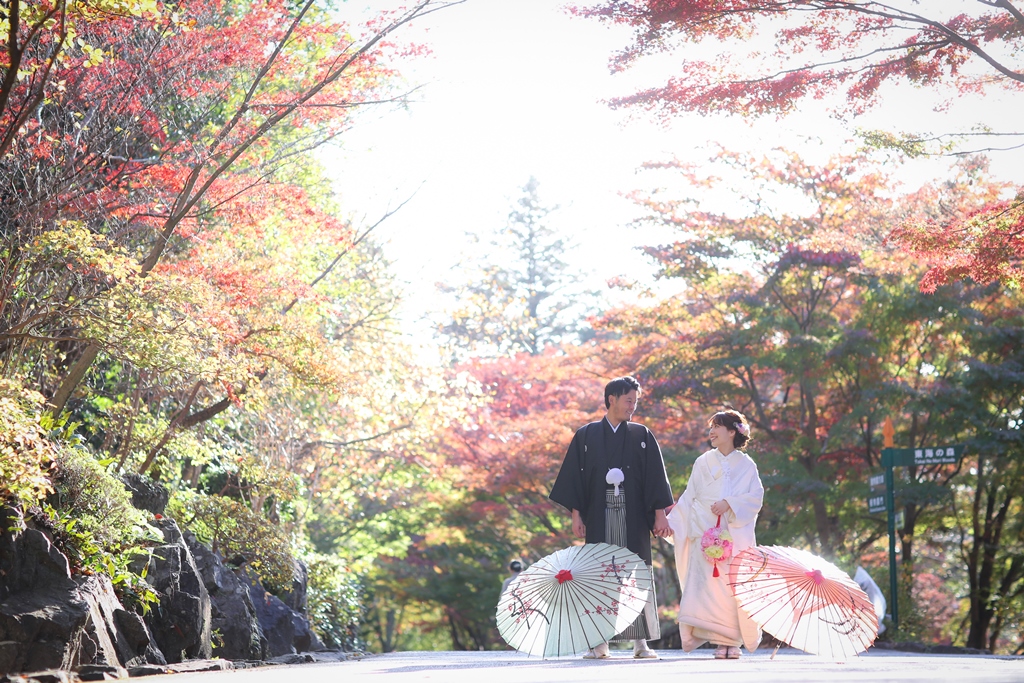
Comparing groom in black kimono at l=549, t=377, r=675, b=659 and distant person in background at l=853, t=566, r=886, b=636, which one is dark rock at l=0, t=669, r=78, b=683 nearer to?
groom in black kimono at l=549, t=377, r=675, b=659

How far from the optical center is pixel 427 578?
2636 cm

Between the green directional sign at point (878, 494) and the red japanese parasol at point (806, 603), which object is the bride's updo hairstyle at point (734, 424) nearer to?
the red japanese parasol at point (806, 603)

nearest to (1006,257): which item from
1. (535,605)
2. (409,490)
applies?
(535,605)

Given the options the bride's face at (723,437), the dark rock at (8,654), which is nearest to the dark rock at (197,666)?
the dark rock at (8,654)

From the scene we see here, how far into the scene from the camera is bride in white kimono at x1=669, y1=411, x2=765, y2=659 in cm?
824

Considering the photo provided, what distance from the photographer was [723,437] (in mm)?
8414

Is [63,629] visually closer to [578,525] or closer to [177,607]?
[177,607]

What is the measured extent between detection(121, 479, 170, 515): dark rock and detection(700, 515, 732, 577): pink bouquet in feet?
16.0

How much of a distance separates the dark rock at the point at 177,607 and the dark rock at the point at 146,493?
326mm

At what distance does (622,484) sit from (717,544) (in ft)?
2.63

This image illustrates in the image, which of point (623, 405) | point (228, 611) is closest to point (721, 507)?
point (623, 405)

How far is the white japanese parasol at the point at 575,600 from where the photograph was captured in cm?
765

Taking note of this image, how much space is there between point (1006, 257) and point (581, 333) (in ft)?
125

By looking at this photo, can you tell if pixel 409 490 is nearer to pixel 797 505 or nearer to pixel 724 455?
pixel 797 505
